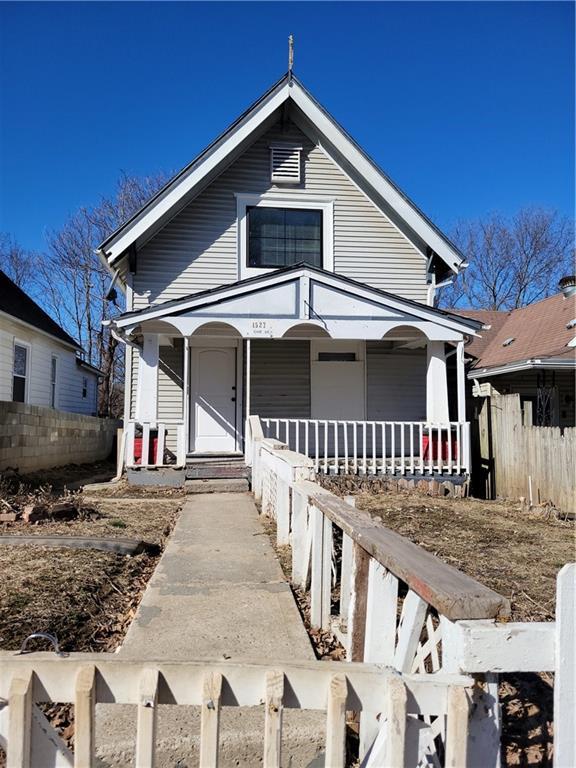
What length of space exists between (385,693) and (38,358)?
17266 mm

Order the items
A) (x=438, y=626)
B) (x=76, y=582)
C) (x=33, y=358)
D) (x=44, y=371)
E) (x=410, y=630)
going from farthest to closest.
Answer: (x=44, y=371) < (x=33, y=358) < (x=76, y=582) < (x=438, y=626) < (x=410, y=630)

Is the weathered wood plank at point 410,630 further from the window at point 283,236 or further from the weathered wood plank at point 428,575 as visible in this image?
the window at point 283,236

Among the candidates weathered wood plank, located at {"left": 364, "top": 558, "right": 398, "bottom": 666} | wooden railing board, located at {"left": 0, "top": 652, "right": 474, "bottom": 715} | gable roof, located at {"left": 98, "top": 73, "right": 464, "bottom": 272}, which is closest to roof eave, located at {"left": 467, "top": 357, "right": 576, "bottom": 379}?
gable roof, located at {"left": 98, "top": 73, "right": 464, "bottom": 272}

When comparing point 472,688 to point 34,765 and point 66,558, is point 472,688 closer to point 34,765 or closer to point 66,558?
point 34,765

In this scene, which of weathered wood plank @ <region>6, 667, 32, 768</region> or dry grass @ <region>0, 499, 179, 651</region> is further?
dry grass @ <region>0, 499, 179, 651</region>

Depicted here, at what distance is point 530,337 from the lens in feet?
52.1

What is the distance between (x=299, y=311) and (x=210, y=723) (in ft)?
30.0

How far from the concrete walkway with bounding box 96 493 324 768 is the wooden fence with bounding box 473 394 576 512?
5157 mm

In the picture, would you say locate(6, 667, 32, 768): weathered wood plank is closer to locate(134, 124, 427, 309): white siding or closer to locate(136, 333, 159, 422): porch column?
locate(136, 333, 159, 422): porch column

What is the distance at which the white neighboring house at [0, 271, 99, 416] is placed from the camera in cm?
1476

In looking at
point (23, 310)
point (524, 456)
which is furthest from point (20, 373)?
A: point (524, 456)

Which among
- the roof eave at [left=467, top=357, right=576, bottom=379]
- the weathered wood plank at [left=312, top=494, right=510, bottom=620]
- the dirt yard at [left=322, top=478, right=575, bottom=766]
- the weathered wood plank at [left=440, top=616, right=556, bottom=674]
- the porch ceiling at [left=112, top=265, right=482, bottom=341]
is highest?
the porch ceiling at [left=112, top=265, right=482, bottom=341]

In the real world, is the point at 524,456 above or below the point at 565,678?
above

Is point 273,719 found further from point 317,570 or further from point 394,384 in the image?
Result: point 394,384
